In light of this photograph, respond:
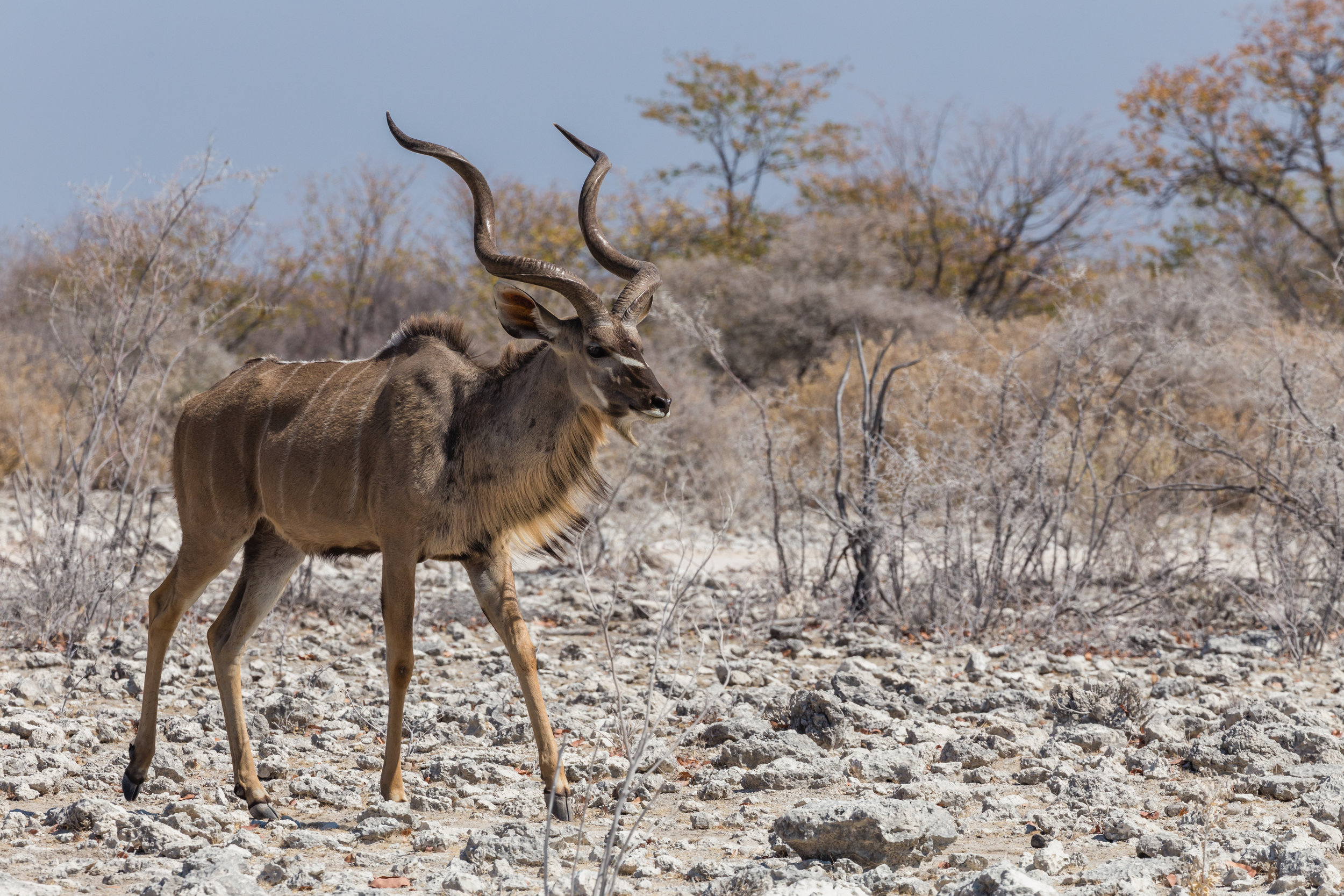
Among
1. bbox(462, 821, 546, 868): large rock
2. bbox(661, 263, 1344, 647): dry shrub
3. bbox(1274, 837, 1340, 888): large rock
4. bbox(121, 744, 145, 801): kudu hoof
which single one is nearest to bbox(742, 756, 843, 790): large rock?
bbox(462, 821, 546, 868): large rock

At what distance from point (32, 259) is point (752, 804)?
3260 centimetres

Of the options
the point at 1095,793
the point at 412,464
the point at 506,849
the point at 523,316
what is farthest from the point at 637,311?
the point at 1095,793

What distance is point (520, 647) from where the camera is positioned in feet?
15.6

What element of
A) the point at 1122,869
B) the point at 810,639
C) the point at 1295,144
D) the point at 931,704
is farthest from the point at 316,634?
the point at 1295,144

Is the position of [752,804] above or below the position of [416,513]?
below

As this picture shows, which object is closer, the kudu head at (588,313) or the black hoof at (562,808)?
the black hoof at (562,808)

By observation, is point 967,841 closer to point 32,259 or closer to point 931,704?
point 931,704

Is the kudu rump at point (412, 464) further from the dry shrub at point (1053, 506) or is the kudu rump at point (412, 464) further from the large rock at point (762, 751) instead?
the dry shrub at point (1053, 506)

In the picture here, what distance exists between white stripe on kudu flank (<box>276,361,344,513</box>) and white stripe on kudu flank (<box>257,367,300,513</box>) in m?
0.10

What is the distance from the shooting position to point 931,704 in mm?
5977

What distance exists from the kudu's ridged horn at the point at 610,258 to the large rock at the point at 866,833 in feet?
6.54

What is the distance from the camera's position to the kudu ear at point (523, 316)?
5.02 metres

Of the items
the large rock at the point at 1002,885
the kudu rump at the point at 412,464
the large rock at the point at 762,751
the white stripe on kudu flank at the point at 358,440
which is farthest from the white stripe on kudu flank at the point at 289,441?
the large rock at the point at 1002,885

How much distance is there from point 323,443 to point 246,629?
2.63ft
